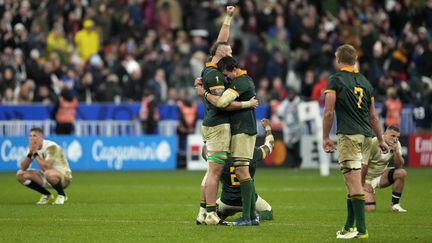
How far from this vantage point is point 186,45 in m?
34.1

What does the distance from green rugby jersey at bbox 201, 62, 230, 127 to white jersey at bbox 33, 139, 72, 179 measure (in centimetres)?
517

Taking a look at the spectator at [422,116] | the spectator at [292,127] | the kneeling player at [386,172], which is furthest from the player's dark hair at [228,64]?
the spectator at [422,116]

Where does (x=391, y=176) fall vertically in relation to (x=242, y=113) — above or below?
below

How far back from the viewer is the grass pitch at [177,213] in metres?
13.1

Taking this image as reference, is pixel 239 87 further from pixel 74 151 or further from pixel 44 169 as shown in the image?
pixel 74 151

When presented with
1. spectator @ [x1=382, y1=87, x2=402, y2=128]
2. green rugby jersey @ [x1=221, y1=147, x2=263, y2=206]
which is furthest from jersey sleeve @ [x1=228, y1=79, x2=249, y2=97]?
spectator @ [x1=382, y1=87, x2=402, y2=128]

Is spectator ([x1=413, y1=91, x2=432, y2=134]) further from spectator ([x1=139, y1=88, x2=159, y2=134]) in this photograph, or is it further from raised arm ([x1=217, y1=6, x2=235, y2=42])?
raised arm ([x1=217, y1=6, x2=235, y2=42])

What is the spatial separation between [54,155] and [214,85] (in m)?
5.54

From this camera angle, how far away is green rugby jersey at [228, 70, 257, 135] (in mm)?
14305

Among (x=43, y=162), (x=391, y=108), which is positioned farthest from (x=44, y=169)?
(x=391, y=108)

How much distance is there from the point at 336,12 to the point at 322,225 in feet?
76.7

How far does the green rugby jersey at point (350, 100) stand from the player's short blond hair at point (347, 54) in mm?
136

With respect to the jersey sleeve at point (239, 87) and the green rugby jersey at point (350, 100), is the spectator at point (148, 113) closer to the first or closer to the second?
the jersey sleeve at point (239, 87)

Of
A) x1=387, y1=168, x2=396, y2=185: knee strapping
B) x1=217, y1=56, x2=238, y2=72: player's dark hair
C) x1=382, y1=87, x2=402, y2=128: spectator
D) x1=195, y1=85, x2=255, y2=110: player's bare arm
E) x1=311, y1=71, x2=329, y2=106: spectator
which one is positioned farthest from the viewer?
x1=311, y1=71, x2=329, y2=106: spectator
